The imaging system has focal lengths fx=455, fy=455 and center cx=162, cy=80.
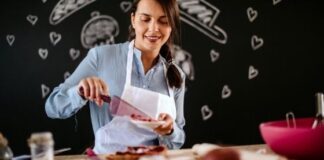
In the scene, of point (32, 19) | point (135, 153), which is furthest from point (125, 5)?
point (135, 153)

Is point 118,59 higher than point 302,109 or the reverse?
higher

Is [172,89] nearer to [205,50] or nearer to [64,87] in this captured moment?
[64,87]

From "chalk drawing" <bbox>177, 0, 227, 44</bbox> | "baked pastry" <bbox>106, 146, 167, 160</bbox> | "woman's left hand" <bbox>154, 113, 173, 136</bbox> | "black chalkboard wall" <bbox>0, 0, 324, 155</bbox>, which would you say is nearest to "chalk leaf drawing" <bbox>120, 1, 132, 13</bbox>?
"black chalkboard wall" <bbox>0, 0, 324, 155</bbox>

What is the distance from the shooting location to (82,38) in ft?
9.38

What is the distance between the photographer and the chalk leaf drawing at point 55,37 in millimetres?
2844

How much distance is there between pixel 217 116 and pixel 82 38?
1.01 meters

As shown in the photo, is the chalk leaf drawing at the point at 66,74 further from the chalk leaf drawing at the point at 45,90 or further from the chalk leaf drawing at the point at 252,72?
the chalk leaf drawing at the point at 252,72

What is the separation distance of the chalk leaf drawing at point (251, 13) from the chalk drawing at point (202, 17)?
20cm

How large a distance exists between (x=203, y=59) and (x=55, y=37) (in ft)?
3.12

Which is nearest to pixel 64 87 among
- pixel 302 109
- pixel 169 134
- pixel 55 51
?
pixel 169 134

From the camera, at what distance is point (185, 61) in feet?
9.65

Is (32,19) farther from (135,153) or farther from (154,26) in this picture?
(135,153)

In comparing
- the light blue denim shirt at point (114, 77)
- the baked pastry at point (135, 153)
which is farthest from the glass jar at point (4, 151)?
the light blue denim shirt at point (114, 77)

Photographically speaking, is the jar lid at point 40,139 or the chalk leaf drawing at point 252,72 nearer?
the jar lid at point 40,139
